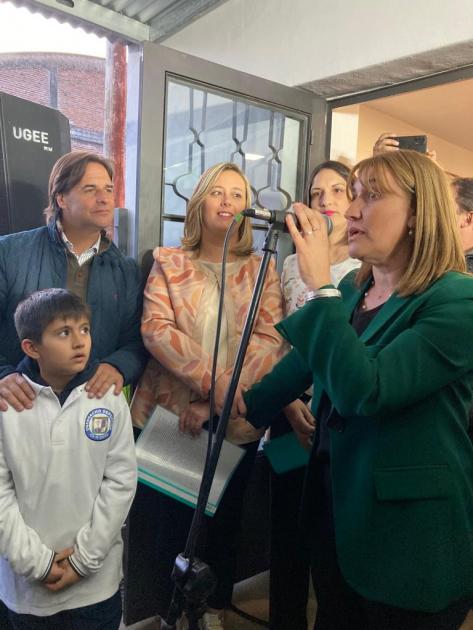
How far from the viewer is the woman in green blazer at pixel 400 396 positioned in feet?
2.95

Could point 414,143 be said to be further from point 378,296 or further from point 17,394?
point 17,394

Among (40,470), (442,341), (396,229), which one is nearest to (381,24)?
(396,229)

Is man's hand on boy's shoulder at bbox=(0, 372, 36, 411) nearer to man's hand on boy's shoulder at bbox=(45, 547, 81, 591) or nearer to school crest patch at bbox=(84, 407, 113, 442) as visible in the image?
school crest patch at bbox=(84, 407, 113, 442)

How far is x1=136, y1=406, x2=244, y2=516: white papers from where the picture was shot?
5.14 ft

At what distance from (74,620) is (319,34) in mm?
2255

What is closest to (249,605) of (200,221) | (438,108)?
(200,221)

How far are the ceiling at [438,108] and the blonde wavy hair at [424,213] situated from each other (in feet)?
5.16

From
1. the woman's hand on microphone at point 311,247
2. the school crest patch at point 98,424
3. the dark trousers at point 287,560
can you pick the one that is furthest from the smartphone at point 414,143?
the school crest patch at point 98,424

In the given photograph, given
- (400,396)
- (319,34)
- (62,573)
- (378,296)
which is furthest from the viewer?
(319,34)

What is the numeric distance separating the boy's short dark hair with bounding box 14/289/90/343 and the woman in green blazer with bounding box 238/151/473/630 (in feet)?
1.71

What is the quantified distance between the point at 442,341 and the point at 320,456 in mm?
374

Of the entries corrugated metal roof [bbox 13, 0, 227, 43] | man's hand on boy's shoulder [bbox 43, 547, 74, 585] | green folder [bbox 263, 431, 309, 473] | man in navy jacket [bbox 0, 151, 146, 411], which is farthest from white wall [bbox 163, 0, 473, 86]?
man's hand on boy's shoulder [bbox 43, 547, 74, 585]

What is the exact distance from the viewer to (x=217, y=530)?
67.1 inches

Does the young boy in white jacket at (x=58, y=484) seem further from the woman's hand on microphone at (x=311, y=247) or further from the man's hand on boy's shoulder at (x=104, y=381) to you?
the woman's hand on microphone at (x=311, y=247)
